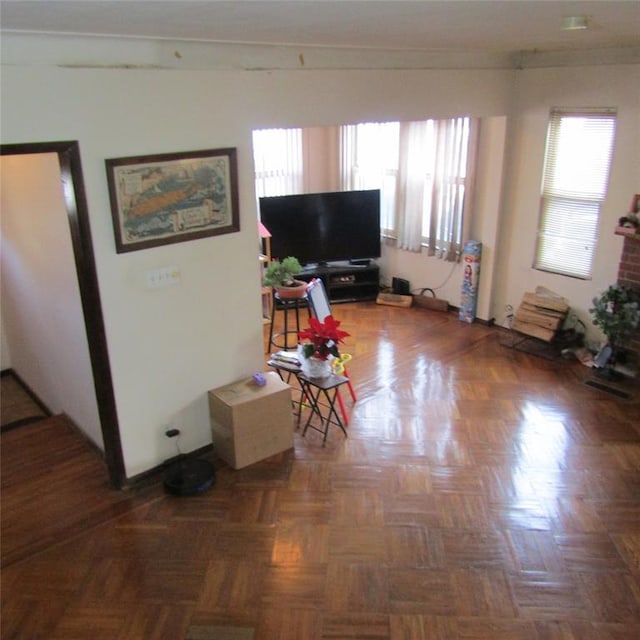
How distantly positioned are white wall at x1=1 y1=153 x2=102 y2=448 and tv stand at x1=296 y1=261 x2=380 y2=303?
2.89 meters

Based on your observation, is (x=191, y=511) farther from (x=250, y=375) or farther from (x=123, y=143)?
(x=123, y=143)

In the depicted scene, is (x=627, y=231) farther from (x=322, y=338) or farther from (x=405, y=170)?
(x=322, y=338)

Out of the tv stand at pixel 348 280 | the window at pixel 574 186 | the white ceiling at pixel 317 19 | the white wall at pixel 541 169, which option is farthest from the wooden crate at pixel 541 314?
the white ceiling at pixel 317 19

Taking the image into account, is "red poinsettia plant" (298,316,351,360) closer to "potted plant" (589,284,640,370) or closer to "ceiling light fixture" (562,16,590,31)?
"ceiling light fixture" (562,16,590,31)

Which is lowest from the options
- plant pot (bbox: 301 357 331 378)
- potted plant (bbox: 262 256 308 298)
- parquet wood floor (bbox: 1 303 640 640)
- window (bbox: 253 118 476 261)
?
parquet wood floor (bbox: 1 303 640 640)

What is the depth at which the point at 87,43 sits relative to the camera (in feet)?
9.62

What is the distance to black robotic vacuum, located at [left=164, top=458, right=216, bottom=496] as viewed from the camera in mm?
3625

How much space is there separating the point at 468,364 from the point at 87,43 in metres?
3.84

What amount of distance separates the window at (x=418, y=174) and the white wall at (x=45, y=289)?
316cm

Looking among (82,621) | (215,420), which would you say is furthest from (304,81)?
(82,621)

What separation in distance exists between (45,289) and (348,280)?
11.5 feet

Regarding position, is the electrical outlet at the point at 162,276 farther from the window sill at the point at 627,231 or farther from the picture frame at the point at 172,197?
the window sill at the point at 627,231

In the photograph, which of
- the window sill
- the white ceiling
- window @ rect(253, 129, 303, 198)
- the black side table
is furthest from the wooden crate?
window @ rect(253, 129, 303, 198)

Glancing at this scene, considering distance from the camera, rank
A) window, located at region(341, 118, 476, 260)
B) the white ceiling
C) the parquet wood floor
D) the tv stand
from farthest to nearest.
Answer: the tv stand, window, located at region(341, 118, 476, 260), the parquet wood floor, the white ceiling
